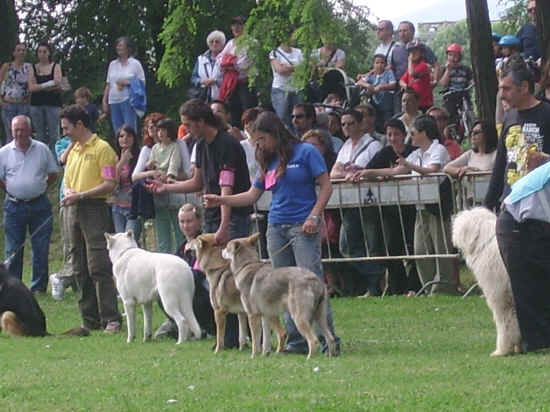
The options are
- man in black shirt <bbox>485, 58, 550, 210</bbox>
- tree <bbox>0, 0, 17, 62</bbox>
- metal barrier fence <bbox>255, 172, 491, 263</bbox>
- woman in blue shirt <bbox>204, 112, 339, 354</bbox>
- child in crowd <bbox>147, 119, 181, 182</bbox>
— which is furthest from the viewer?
tree <bbox>0, 0, 17, 62</bbox>

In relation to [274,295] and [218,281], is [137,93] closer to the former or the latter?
[218,281]

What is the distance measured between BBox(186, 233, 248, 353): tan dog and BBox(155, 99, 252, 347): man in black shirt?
0.58ft

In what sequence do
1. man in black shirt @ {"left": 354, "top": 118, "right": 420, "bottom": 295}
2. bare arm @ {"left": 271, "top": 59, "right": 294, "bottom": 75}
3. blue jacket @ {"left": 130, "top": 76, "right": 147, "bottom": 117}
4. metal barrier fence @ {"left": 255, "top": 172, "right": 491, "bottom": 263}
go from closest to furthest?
1. metal barrier fence @ {"left": 255, "top": 172, "right": 491, "bottom": 263}
2. man in black shirt @ {"left": 354, "top": 118, "right": 420, "bottom": 295}
3. bare arm @ {"left": 271, "top": 59, "right": 294, "bottom": 75}
4. blue jacket @ {"left": 130, "top": 76, "right": 147, "bottom": 117}

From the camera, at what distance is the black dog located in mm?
14102

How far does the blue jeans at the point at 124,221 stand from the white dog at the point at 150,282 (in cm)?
339

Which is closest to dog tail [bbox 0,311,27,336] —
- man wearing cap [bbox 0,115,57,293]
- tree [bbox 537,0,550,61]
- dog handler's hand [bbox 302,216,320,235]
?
man wearing cap [bbox 0,115,57,293]

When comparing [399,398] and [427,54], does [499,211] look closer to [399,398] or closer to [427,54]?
[399,398]

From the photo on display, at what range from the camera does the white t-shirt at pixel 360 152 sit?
16.7m

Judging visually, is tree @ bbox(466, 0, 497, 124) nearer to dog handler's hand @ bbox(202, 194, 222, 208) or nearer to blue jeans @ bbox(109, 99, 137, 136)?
dog handler's hand @ bbox(202, 194, 222, 208)

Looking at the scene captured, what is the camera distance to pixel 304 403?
332 inches

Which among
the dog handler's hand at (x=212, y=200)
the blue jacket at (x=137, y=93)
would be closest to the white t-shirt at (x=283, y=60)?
the blue jacket at (x=137, y=93)

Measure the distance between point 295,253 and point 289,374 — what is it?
176 centimetres

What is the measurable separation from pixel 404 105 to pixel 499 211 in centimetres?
711

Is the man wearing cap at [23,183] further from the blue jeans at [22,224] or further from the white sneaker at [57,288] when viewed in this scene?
the white sneaker at [57,288]
